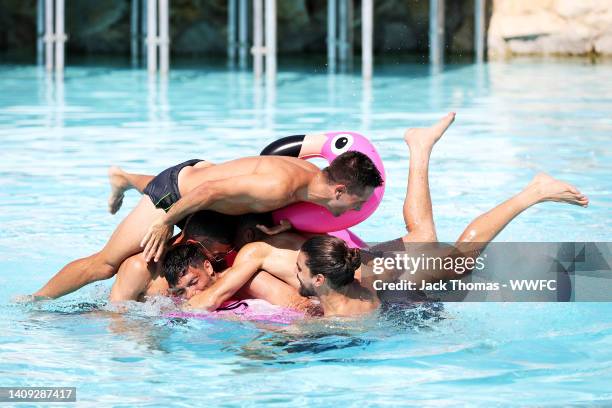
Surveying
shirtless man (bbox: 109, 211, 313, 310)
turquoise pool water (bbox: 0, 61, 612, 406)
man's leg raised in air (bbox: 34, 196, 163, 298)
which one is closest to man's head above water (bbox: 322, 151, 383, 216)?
shirtless man (bbox: 109, 211, 313, 310)

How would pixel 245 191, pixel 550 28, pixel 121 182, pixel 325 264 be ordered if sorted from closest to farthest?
Result: pixel 325 264 → pixel 245 191 → pixel 121 182 → pixel 550 28

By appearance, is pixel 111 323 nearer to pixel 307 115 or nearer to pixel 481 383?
pixel 481 383

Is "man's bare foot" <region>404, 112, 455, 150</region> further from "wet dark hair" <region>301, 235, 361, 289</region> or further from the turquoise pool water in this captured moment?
"wet dark hair" <region>301, 235, 361, 289</region>

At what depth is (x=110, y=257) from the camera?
598 cm

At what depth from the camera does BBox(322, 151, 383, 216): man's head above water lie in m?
5.50

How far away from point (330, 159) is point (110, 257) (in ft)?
3.87

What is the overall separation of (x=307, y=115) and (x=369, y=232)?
4915 millimetres

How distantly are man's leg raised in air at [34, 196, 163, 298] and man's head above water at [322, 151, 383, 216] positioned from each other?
87cm

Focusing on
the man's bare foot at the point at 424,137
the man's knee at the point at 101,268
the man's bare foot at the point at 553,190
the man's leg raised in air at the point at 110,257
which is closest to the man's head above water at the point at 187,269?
the man's leg raised in air at the point at 110,257

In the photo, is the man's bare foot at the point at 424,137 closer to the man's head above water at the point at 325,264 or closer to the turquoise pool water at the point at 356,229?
the turquoise pool water at the point at 356,229

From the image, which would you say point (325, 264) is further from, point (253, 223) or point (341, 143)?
point (341, 143)

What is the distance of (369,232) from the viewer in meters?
7.77

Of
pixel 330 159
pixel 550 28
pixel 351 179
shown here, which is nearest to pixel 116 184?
pixel 330 159

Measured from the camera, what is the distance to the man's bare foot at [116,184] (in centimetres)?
645
